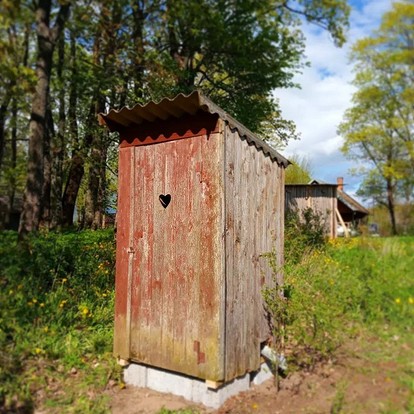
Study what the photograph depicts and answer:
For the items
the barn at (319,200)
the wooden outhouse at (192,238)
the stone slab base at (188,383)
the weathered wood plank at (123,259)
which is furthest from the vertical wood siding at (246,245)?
the barn at (319,200)

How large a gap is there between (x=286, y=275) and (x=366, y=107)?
21802 mm

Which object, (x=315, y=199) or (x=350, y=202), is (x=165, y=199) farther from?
(x=350, y=202)

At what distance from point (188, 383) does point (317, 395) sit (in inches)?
51.2

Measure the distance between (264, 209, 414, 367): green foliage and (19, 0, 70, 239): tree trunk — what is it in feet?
19.9

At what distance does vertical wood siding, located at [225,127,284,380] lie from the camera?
162 inches

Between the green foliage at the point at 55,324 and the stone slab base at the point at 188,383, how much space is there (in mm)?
285

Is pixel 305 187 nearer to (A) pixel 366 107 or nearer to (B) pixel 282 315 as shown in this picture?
(A) pixel 366 107

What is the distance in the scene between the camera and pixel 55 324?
531 cm

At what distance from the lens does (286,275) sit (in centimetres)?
675

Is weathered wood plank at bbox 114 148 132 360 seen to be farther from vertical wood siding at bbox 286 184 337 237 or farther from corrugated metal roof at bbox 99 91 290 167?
vertical wood siding at bbox 286 184 337 237

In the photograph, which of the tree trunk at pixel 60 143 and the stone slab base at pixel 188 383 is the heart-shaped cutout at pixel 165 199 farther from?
the tree trunk at pixel 60 143

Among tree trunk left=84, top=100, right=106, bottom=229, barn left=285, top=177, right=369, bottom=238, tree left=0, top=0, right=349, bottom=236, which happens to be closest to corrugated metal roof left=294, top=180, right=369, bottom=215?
barn left=285, top=177, right=369, bottom=238

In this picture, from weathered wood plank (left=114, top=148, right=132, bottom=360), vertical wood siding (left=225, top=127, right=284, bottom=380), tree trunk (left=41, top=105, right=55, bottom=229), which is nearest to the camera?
vertical wood siding (left=225, top=127, right=284, bottom=380)

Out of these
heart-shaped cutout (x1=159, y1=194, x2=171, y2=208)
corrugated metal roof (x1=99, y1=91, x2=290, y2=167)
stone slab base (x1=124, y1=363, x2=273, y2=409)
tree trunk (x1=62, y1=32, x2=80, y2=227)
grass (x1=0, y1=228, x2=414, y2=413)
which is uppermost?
tree trunk (x1=62, y1=32, x2=80, y2=227)
